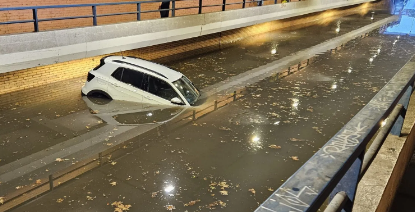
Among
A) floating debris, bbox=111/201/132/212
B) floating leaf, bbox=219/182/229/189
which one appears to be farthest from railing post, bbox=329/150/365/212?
floating leaf, bbox=219/182/229/189

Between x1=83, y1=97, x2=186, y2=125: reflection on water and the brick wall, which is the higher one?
the brick wall

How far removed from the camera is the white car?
12.0m

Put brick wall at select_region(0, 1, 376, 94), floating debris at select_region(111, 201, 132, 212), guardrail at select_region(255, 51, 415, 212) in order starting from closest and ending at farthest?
1. guardrail at select_region(255, 51, 415, 212)
2. floating debris at select_region(111, 201, 132, 212)
3. brick wall at select_region(0, 1, 376, 94)

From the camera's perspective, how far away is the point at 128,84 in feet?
40.4

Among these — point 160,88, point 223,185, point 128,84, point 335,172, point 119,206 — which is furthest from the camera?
point 128,84

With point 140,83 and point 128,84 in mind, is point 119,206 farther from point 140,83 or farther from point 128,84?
point 128,84

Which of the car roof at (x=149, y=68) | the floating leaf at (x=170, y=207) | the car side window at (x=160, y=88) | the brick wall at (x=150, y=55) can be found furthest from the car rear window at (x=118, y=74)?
the floating leaf at (x=170, y=207)

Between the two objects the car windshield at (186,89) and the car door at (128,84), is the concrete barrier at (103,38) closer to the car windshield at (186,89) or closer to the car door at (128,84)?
the car door at (128,84)

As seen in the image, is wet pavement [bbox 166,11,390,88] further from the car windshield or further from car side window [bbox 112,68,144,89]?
car side window [bbox 112,68,144,89]

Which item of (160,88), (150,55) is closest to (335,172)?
(160,88)

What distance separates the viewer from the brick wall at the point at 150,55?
43.1ft

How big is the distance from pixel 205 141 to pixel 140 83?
368 cm

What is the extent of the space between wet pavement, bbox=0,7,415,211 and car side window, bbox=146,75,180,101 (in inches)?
26.4

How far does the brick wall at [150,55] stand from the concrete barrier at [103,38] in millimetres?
843
